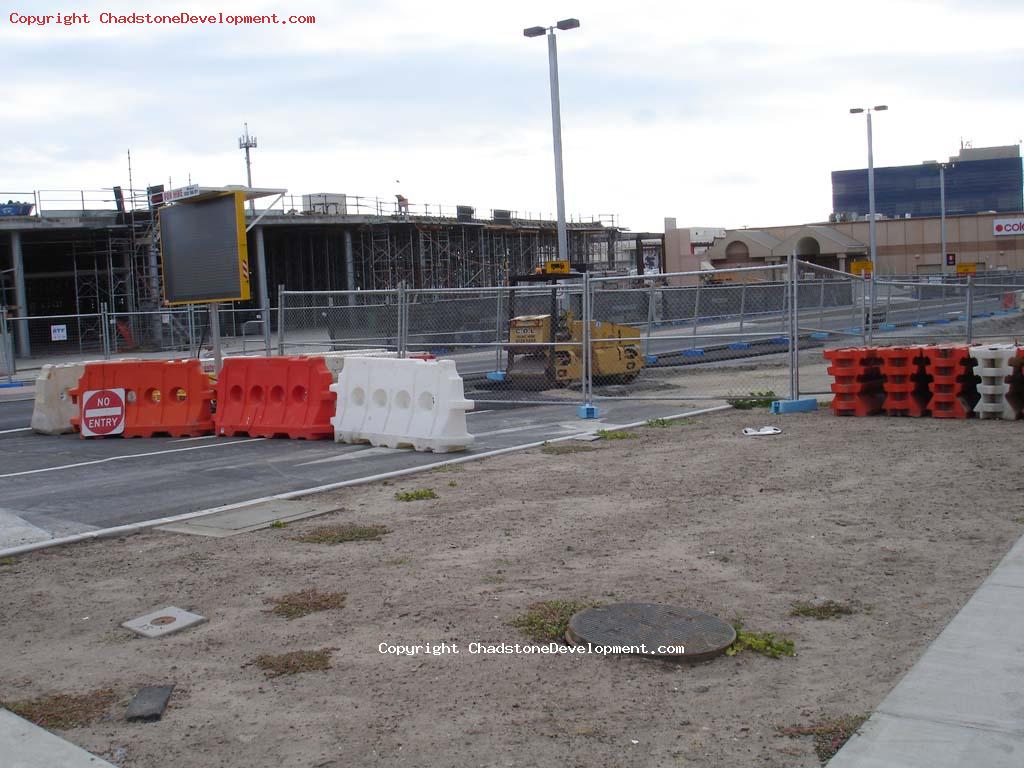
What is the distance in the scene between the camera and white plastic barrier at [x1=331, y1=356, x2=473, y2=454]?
38.8 feet

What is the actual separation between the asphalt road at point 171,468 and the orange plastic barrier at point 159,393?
31 cm

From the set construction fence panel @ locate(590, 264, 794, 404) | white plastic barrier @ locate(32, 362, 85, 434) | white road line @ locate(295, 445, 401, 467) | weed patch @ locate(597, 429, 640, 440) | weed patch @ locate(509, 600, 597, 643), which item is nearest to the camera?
weed patch @ locate(509, 600, 597, 643)

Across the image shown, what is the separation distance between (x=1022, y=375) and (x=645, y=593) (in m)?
8.78

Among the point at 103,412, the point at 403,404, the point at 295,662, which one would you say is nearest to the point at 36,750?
the point at 295,662

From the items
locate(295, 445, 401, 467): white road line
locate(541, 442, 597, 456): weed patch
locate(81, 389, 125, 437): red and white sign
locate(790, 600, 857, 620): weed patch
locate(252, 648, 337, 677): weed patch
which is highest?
locate(81, 389, 125, 437): red and white sign

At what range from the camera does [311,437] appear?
13195 millimetres

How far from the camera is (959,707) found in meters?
4.33

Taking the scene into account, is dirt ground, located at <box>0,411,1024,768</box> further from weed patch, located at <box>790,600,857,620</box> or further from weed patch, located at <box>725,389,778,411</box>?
weed patch, located at <box>725,389,778,411</box>

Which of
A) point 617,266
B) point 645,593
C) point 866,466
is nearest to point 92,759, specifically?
point 645,593

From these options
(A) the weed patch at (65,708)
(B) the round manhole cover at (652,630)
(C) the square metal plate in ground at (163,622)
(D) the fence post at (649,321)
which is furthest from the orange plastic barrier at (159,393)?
(D) the fence post at (649,321)

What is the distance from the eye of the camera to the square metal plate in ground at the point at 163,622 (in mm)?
5656

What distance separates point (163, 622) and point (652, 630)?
273 centimetres

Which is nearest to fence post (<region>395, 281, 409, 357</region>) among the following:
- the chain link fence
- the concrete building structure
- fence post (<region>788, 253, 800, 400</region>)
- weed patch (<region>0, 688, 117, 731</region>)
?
the chain link fence

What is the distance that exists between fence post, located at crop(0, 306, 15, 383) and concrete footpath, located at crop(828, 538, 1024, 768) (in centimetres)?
2771
